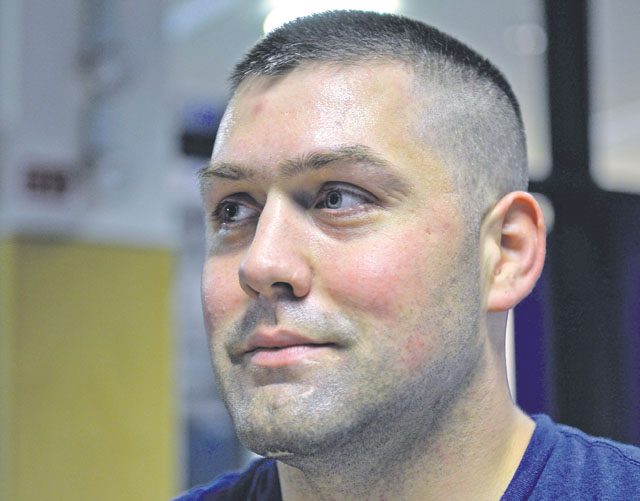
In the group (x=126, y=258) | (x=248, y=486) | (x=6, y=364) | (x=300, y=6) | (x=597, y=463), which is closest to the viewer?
(x=597, y=463)

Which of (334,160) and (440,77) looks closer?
(334,160)

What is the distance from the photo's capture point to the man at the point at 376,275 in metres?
1.12

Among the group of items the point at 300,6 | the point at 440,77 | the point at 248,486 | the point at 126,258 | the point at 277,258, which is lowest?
the point at 248,486

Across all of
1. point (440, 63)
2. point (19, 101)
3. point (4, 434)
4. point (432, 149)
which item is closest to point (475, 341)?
point (432, 149)

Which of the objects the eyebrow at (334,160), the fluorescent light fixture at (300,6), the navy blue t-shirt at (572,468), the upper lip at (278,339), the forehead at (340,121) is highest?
the fluorescent light fixture at (300,6)

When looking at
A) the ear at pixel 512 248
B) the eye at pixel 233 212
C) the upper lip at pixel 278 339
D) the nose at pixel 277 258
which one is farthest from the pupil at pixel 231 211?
the ear at pixel 512 248

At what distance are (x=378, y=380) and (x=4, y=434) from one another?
194 cm

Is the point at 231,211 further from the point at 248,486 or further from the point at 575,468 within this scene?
the point at 575,468

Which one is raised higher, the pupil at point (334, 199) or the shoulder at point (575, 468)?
the pupil at point (334, 199)

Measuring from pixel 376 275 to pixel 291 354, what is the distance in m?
0.14

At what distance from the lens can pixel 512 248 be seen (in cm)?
130

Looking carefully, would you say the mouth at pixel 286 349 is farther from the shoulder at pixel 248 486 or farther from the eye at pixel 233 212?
the shoulder at pixel 248 486

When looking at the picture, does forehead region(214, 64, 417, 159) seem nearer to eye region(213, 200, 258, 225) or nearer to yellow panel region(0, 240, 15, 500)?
eye region(213, 200, 258, 225)

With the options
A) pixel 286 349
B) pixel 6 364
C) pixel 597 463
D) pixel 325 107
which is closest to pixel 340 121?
pixel 325 107
